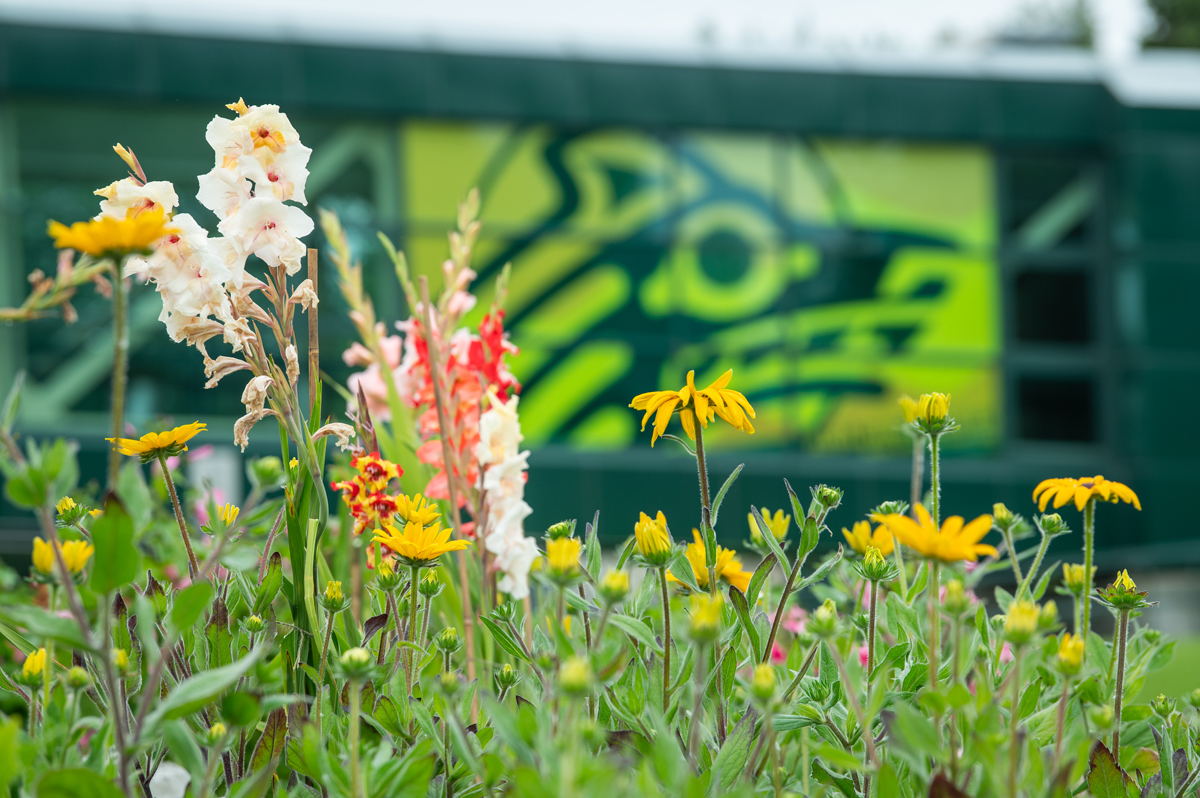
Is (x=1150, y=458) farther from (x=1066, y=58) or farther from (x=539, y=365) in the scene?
(x=539, y=365)

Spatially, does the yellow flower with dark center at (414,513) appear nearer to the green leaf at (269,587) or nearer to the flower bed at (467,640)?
the flower bed at (467,640)

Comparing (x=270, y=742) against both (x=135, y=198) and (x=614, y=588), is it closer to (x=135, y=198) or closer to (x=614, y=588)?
(x=614, y=588)

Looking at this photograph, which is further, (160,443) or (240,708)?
(160,443)

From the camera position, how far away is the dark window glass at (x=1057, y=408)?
11484mm

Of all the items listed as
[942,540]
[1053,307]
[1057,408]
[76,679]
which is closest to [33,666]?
[76,679]

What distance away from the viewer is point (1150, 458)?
11141 mm

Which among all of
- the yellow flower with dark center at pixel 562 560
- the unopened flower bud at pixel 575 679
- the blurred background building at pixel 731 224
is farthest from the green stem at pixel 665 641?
the blurred background building at pixel 731 224

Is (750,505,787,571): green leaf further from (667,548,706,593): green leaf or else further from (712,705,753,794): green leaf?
(712,705,753,794): green leaf

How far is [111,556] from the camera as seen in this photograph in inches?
26.1

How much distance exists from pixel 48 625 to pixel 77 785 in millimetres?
115

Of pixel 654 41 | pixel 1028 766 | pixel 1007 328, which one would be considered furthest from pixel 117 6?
pixel 1028 766

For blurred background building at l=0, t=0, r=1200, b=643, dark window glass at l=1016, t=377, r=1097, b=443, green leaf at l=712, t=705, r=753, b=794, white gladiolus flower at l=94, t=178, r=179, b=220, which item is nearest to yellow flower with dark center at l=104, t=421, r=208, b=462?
white gladiolus flower at l=94, t=178, r=179, b=220

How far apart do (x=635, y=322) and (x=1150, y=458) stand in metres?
6.26

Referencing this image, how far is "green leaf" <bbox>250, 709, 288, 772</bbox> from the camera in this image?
2.83ft
